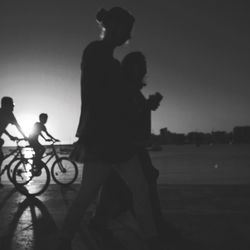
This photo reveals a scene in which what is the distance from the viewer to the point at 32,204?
6539mm

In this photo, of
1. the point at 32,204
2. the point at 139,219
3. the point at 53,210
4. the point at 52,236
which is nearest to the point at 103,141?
the point at 139,219

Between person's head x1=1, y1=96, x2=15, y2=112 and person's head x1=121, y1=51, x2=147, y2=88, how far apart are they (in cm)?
406

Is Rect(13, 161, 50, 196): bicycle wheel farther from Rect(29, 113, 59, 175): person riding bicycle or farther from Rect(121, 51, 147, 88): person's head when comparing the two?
Rect(121, 51, 147, 88): person's head

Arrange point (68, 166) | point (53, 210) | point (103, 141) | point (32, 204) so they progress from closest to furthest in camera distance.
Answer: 1. point (103, 141)
2. point (53, 210)
3. point (32, 204)
4. point (68, 166)

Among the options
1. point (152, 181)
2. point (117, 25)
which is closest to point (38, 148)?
point (152, 181)

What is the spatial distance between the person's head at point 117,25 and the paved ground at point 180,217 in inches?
79.8

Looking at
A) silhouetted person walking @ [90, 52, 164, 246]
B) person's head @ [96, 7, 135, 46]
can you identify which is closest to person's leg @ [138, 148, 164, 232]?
silhouetted person walking @ [90, 52, 164, 246]

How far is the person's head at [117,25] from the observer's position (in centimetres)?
302

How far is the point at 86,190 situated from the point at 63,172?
7212 mm

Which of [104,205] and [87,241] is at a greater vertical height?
[104,205]

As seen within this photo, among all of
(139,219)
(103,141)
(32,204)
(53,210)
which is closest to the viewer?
(103,141)

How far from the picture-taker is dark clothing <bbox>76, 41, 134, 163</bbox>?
9.66 ft

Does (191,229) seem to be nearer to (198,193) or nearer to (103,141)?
(103,141)

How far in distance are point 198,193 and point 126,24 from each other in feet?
16.7
